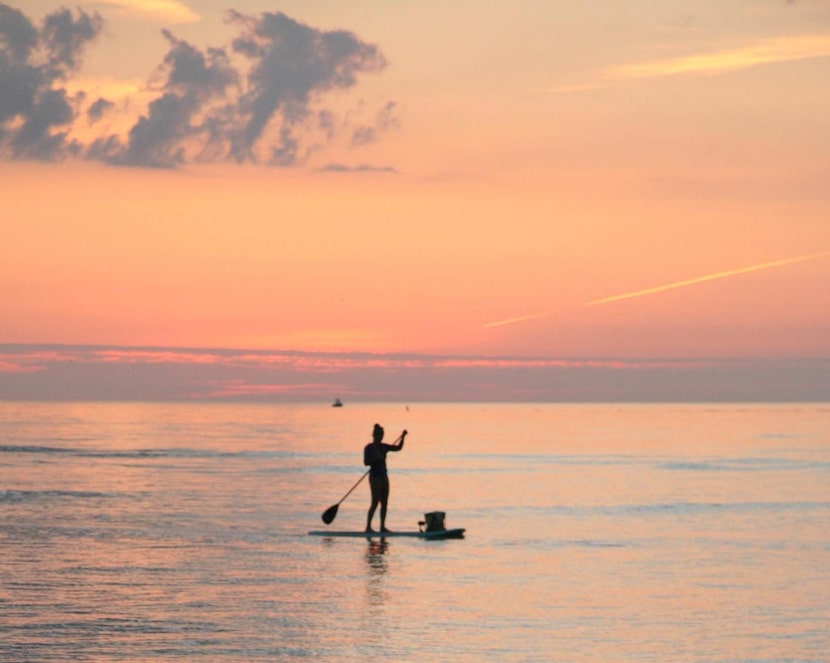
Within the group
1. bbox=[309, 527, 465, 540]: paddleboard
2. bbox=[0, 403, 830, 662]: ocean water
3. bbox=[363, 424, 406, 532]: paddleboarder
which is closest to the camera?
bbox=[0, 403, 830, 662]: ocean water

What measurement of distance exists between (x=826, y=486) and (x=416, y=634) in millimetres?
30992

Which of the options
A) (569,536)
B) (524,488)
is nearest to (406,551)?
(569,536)

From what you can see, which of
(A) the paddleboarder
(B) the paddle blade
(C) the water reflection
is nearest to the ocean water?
(C) the water reflection

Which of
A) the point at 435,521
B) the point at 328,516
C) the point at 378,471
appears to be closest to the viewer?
the point at 435,521

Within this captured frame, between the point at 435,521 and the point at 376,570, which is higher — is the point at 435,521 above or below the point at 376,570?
above

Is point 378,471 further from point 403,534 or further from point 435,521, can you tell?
point 435,521

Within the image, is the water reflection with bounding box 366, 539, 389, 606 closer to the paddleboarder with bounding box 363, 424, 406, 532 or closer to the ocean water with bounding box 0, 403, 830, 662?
the ocean water with bounding box 0, 403, 830, 662

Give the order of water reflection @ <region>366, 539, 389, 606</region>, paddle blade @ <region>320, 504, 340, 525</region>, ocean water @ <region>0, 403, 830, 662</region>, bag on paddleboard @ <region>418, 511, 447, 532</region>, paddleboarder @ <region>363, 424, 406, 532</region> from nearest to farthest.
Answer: ocean water @ <region>0, 403, 830, 662</region>
water reflection @ <region>366, 539, 389, 606</region>
bag on paddleboard @ <region>418, 511, 447, 532</region>
paddleboarder @ <region>363, 424, 406, 532</region>
paddle blade @ <region>320, 504, 340, 525</region>

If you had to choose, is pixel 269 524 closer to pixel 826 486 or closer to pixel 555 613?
pixel 555 613

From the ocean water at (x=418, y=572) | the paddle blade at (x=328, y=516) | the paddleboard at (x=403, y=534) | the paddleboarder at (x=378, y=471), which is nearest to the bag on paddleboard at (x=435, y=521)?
the paddleboard at (x=403, y=534)

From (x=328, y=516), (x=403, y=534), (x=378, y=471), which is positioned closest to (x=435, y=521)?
(x=403, y=534)

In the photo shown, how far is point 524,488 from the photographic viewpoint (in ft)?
142

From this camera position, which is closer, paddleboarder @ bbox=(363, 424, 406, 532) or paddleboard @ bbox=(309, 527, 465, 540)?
paddleboard @ bbox=(309, 527, 465, 540)

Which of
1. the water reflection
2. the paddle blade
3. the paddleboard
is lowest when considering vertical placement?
the water reflection
